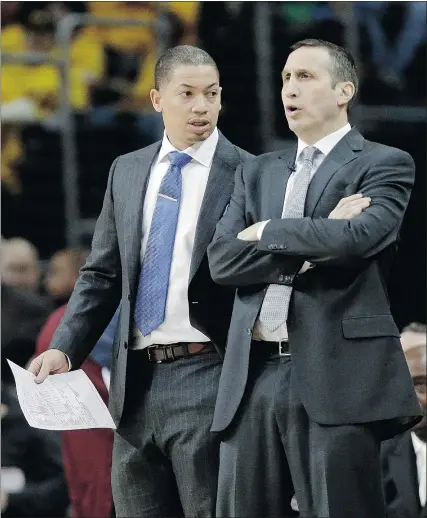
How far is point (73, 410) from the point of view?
424 cm

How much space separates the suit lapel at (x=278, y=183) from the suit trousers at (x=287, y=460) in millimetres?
456

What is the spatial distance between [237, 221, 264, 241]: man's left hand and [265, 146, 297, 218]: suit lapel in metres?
0.08

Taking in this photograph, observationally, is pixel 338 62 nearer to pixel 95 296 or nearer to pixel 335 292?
pixel 335 292

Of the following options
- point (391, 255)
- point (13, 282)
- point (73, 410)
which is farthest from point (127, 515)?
point (13, 282)

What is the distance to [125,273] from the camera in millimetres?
4223

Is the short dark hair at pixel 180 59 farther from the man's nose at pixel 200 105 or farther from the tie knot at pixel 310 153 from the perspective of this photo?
the tie knot at pixel 310 153

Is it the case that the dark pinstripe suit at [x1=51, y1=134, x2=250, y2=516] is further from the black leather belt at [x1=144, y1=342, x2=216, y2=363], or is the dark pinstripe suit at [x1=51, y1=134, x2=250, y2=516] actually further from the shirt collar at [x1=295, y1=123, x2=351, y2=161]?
the shirt collar at [x1=295, y1=123, x2=351, y2=161]

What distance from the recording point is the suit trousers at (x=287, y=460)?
364 centimetres

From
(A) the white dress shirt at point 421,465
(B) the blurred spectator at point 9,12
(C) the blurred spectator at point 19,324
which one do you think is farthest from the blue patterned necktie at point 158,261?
(B) the blurred spectator at point 9,12

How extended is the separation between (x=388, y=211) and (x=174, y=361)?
0.93 meters

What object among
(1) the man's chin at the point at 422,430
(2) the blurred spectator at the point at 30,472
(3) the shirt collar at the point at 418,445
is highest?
(1) the man's chin at the point at 422,430

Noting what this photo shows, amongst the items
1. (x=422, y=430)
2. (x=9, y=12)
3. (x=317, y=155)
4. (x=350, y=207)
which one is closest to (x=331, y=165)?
(x=317, y=155)

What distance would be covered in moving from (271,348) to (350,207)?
51 cm

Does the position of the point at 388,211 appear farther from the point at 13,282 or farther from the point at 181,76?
the point at 13,282
